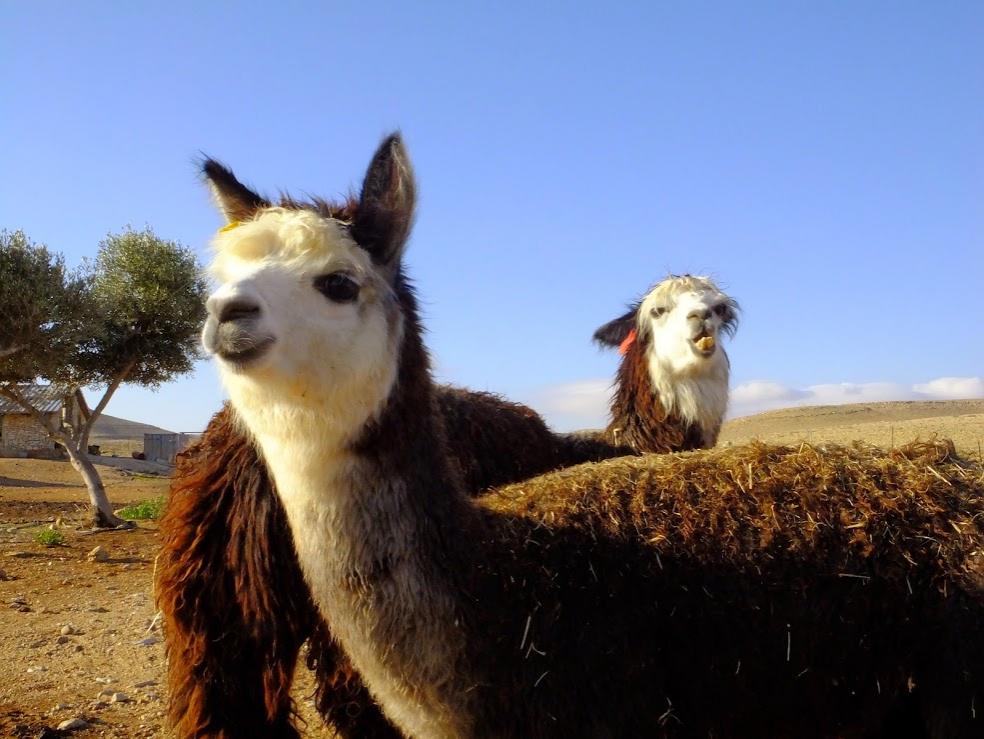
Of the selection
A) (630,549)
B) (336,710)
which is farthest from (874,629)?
(336,710)

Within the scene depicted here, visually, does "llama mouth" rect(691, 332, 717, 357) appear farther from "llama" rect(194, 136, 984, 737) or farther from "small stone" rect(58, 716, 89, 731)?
"small stone" rect(58, 716, 89, 731)

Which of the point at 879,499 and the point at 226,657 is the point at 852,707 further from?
the point at 226,657

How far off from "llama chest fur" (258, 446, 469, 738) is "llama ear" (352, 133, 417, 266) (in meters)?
0.91

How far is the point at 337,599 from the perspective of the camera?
3.47m

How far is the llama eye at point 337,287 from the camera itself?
3.44m

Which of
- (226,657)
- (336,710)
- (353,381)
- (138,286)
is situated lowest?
(336,710)

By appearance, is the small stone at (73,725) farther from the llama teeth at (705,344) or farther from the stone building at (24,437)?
the stone building at (24,437)

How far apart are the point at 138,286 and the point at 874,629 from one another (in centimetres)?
2076

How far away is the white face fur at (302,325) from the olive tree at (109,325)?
17.5 meters

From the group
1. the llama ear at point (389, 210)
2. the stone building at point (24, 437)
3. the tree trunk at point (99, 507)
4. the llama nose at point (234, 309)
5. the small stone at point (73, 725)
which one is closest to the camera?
the llama nose at point (234, 309)

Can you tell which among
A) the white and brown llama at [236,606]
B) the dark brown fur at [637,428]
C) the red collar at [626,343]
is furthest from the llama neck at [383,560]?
the red collar at [626,343]

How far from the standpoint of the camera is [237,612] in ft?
14.7

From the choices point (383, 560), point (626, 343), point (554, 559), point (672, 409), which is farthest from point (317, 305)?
point (626, 343)

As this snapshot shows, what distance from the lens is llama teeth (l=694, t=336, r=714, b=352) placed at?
24.1 ft
